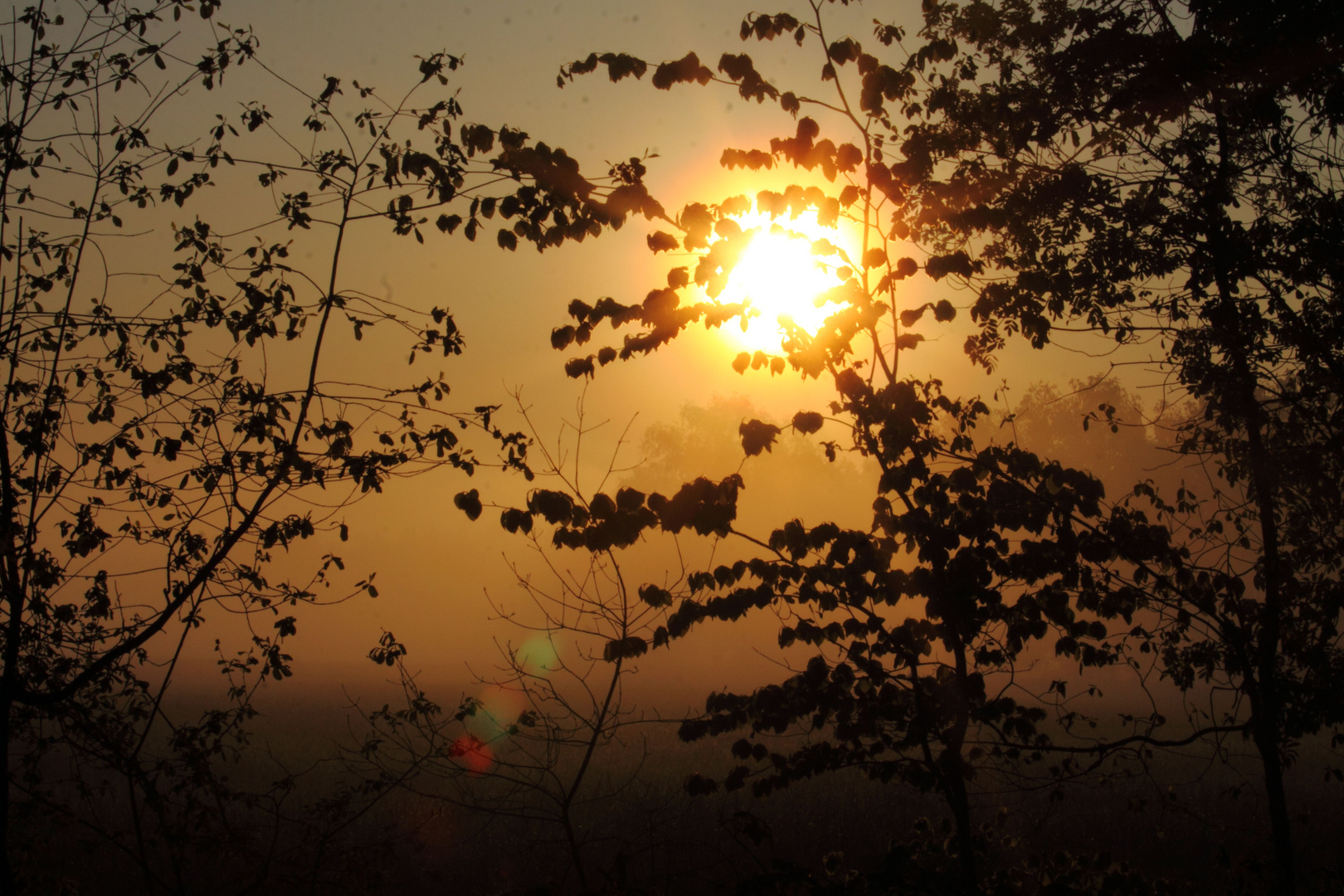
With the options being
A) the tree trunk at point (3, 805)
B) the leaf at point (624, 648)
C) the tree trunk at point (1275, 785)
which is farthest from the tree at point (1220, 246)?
the tree trunk at point (3, 805)

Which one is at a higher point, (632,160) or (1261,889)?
(632,160)

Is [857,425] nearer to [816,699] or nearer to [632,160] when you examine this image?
[816,699]

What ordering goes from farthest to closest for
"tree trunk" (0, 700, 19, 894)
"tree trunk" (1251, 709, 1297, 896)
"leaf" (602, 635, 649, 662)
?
"tree trunk" (1251, 709, 1297, 896), "leaf" (602, 635, 649, 662), "tree trunk" (0, 700, 19, 894)

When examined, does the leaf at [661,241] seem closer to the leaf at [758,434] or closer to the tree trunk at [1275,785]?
the leaf at [758,434]

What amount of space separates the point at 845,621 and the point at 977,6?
5.52 meters

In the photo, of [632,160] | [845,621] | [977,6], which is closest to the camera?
[632,160]

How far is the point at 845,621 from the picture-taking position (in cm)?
440

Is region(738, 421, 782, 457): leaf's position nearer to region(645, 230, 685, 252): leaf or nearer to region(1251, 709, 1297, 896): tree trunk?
region(645, 230, 685, 252): leaf

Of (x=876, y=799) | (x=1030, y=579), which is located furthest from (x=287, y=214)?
(x=876, y=799)

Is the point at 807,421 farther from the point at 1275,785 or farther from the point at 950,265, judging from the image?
the point at 1275,785

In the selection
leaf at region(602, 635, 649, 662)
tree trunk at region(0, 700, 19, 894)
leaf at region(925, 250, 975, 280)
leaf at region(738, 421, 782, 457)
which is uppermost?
leaf at region(925, 250, 975, 280)

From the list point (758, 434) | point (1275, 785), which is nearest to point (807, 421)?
point (758, 434)

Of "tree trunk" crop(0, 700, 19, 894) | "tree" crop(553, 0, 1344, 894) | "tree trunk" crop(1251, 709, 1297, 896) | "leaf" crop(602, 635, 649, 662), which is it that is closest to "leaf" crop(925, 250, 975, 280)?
"tree" crop(553, 0, 1344, 894)

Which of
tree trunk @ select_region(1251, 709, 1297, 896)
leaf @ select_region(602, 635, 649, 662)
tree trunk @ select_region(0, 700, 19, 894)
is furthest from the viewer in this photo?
tree trunk @ select_region(1251, 709, 1297, 896)
